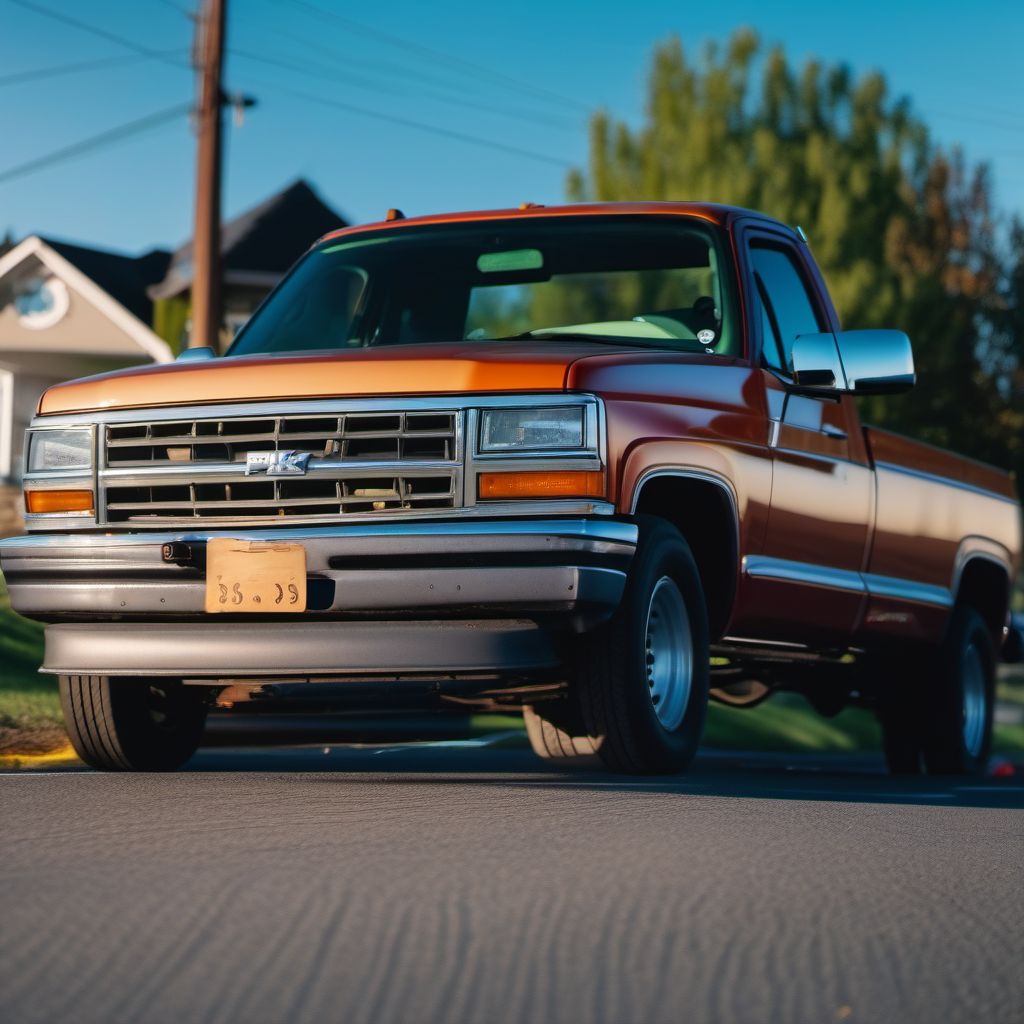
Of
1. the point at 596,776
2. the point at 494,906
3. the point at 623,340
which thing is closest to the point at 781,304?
the point at 623,340

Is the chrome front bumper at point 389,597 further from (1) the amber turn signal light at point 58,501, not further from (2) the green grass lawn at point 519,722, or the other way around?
(2) the green grass lawn at point 519,722

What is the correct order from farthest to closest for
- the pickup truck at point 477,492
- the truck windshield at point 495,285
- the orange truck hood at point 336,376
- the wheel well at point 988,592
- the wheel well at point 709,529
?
the wheel well at point 988,592, the truck windshield at point 495,285, the wheel well at point 709,529, the orange truck hood at point 336,376, the pickup truck at point 477,492

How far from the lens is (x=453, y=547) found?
6.32 m

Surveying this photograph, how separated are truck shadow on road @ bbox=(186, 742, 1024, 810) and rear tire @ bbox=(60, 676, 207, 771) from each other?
11.8 inches

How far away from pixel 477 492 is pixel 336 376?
2.17 feet

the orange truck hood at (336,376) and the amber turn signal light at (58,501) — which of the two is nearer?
the orange truck hood at (336,376)

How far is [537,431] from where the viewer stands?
6.49 metres

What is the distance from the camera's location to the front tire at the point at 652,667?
21.8 feet

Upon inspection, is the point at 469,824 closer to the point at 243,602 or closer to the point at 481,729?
the point at 243,602

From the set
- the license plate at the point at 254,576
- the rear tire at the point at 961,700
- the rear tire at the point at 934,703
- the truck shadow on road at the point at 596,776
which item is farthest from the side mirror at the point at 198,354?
the rear tire at the point at 961,700

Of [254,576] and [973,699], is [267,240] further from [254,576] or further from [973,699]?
[254,576]

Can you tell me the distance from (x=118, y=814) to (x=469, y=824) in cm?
103

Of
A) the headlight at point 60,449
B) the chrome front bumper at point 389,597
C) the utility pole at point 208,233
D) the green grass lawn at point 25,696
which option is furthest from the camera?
the utility pole at point 208,233

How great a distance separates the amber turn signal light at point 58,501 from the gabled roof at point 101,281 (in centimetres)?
2807
